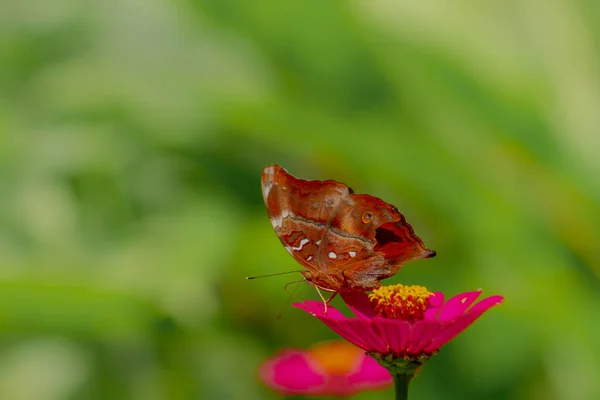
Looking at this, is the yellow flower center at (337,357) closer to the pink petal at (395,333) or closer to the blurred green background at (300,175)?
the blurred green background at (300,175)

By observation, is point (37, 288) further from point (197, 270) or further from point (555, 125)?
point (555, 125)

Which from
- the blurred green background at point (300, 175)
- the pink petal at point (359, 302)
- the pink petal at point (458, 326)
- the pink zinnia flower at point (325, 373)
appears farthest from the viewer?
the blurred green background at point (300, 175)

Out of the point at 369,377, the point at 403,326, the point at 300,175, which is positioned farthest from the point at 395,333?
the point at 300,175

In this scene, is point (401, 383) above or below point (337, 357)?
below

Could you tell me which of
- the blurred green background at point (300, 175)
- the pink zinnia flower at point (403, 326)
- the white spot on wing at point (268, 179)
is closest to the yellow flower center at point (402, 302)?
the pink zinnia flower at point (403, 326)

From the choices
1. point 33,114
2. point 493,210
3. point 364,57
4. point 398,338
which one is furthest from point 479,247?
point 33,114

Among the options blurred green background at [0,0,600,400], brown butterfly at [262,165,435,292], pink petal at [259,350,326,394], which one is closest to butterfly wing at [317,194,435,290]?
brown butterfly at [262,165,435,292]

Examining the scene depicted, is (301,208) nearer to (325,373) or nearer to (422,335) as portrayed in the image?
(422,335)
